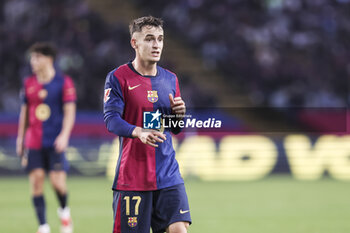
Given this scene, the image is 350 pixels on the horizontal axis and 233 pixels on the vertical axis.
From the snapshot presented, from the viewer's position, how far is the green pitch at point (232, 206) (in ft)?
25.9

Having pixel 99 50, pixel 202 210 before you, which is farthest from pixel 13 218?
pixel 99 50

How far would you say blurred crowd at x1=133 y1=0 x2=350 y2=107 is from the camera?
16594mm

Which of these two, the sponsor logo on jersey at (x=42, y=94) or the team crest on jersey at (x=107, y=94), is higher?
the sponsor logo on jersey at (x=42, y=94)

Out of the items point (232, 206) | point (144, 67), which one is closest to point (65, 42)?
point (232, 206)

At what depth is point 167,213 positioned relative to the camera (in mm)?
4406

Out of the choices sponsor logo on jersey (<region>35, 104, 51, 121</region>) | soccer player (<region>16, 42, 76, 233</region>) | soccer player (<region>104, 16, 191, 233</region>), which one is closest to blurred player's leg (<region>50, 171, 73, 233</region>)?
soccer player (<region>16, 42, 76, 233</region>)

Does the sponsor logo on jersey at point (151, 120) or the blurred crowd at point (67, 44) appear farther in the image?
the blurred crowd at point (67, 44)

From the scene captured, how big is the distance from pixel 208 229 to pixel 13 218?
269 cm

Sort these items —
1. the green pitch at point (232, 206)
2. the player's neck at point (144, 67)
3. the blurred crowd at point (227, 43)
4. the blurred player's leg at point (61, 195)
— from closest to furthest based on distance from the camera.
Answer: the player's neck at point (144, 67) → the blurred player's leg at point (61, 195) → the green pitch at point (232, 206) → the blurred crowd at point (227, 43)

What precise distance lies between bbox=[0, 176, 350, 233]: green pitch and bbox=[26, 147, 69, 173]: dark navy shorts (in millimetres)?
761

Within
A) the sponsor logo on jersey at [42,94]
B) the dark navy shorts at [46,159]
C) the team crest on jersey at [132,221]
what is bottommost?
the team crest on jersey at [132,221]

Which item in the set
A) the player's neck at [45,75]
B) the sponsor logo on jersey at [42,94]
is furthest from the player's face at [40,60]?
the sponsor logo on jersey at [42,94]

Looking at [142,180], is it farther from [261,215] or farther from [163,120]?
[261,215]

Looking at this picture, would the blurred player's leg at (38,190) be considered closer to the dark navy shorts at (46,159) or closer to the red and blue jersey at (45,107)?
the dark navy shorts at (46,159)
